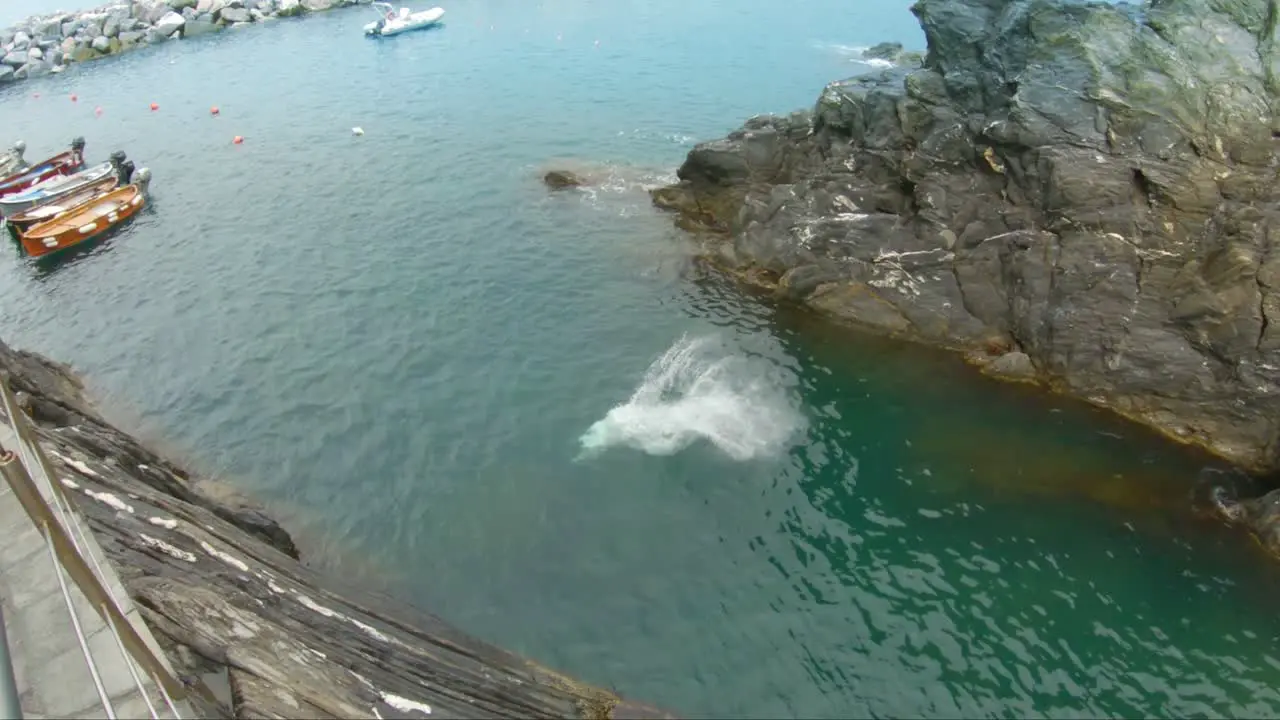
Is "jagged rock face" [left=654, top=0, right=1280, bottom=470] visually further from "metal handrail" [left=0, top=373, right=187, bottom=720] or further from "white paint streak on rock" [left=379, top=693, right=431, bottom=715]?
"metal handrail" [left=0, top=373, right=187, bottom=720]

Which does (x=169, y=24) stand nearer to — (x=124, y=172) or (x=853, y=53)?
(x=124, y=172)

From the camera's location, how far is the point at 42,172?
59.0m

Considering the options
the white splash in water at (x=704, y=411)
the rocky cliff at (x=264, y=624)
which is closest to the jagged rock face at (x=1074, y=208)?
the white splash in water at (x=704, y=411)

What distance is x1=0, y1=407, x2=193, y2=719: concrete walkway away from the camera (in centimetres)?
1098

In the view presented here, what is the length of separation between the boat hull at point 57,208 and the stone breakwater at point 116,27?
151ft

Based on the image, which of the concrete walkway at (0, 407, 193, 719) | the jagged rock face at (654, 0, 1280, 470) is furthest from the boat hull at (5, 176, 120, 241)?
the concrete walkway at (0, 407, 193, 719)

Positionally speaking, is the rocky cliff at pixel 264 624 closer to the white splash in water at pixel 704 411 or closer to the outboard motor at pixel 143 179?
the white splash in water at pixel 704 411

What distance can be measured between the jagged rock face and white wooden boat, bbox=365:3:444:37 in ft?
221

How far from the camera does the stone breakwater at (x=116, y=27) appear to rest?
90812mm

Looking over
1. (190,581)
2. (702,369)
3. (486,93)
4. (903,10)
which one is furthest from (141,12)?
(190,581)

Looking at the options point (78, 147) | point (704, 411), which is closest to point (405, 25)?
point (78, 147)

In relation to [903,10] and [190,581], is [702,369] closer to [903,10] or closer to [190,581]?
[190,581]

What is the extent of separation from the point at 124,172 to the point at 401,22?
4681 cm

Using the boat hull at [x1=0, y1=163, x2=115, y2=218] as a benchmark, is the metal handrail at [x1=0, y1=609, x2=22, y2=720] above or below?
above
